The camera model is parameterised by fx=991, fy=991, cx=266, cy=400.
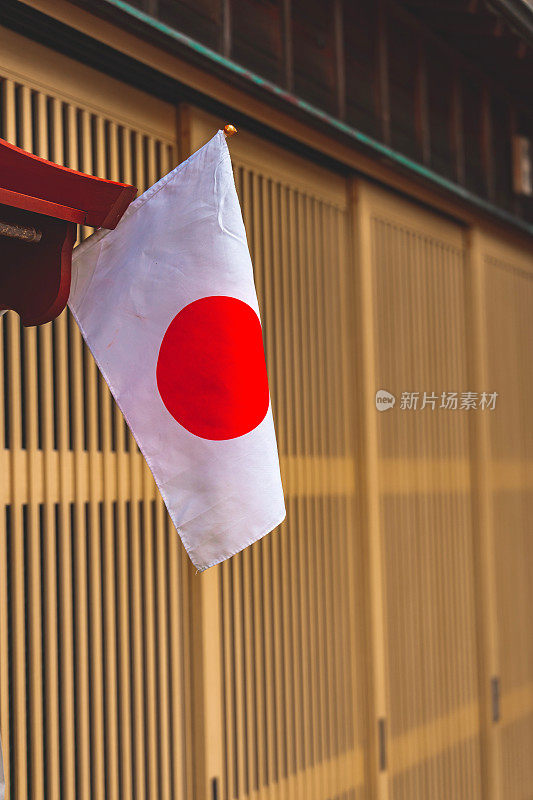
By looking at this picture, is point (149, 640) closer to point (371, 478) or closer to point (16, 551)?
point (16, 551)

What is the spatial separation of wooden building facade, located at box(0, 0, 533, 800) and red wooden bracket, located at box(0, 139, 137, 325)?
100 centimetres

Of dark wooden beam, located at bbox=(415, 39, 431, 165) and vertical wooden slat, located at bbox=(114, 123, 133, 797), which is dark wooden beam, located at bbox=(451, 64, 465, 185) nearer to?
dark wooden beam, located at bbox=(415, 39, 431, 165)

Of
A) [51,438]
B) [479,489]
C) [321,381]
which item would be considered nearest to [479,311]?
[479,489]

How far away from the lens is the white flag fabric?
2498 millimetres

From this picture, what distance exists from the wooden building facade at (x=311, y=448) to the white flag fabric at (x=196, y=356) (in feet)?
3.06

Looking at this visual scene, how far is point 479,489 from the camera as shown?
610 cm

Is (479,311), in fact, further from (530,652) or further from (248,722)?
(248,722)

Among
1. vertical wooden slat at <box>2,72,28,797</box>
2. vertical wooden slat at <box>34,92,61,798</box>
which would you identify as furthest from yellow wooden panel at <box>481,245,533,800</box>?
vertical wooden slat at <box>2,72,28,797</box>

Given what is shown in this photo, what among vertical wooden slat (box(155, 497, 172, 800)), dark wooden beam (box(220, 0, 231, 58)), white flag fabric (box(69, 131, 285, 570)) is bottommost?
vertical wooden slat (box(155, 497, 172, 800))

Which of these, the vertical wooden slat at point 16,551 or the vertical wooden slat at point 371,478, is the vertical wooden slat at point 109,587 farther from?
the vertical wooden slat at point 371,478

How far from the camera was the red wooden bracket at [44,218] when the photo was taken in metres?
2.25

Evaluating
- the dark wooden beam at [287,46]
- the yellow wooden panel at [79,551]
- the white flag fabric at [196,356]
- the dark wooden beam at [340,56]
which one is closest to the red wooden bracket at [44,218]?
the white flag fabric at [196,356]

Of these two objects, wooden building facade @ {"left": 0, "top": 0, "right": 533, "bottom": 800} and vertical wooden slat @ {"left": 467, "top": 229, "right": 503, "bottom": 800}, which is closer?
wooden building facade @ {"left": 0, "top": 0, "right": 533, "bottom": 800}

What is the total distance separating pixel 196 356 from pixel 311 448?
2268mm
